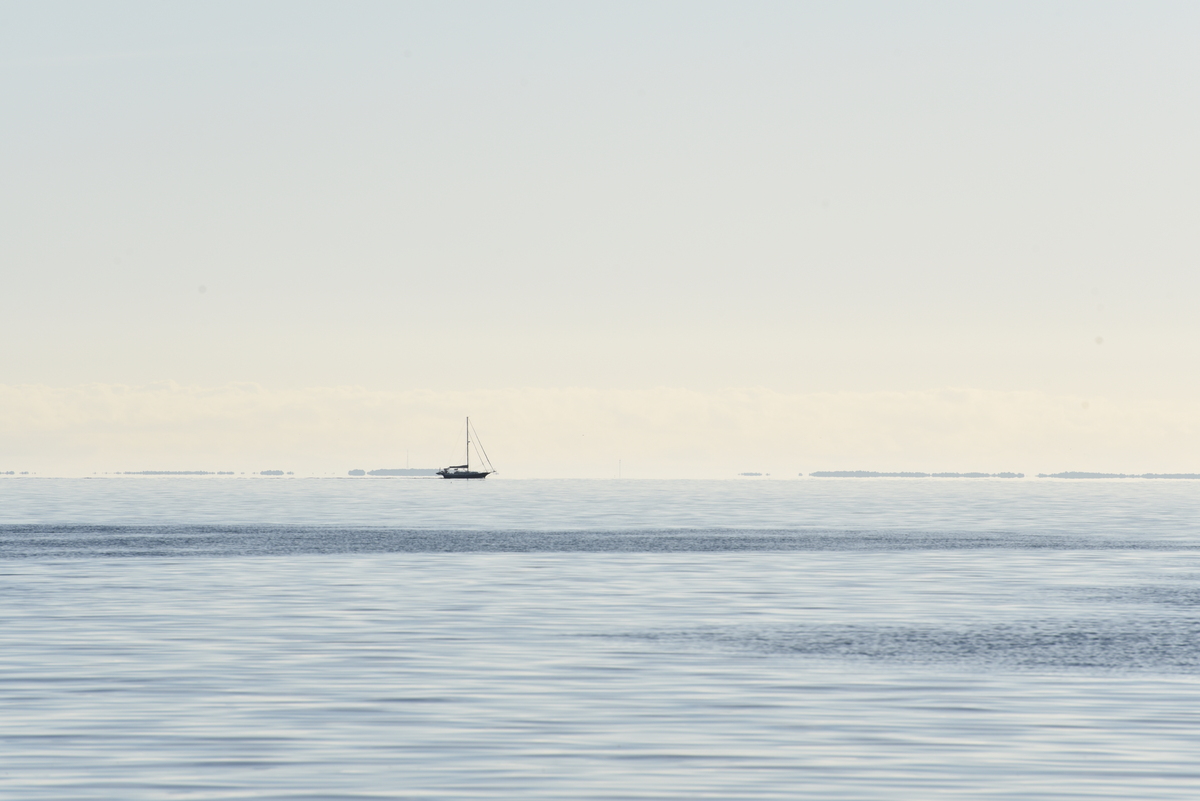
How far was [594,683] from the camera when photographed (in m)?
33.4

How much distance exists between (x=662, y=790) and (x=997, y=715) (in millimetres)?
9556

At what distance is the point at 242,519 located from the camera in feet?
541

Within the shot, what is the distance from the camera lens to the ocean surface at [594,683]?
23.5 m

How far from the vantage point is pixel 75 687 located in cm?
3241

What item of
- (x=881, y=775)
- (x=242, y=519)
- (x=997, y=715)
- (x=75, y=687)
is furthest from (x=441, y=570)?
(x=242, y=519)

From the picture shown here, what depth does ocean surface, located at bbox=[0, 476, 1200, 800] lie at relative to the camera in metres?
23.5

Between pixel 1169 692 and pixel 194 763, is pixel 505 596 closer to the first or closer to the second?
A: pixel 1169 692

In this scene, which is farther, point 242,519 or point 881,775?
point 242,519

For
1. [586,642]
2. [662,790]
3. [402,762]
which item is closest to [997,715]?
[662,790]

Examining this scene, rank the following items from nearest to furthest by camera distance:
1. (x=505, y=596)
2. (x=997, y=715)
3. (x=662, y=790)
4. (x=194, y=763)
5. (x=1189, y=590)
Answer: (x=662, y=790)
(x=194, y=763)
(x=997, y=715)
(x=505, y=596)
(x=1189, y=590)

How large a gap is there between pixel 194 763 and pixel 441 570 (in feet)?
163

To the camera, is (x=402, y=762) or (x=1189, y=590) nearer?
(x=402, y=762)

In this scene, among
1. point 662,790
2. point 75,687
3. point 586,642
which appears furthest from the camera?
point 586,642

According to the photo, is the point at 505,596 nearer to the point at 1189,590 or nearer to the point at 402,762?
the point at 1189,590
